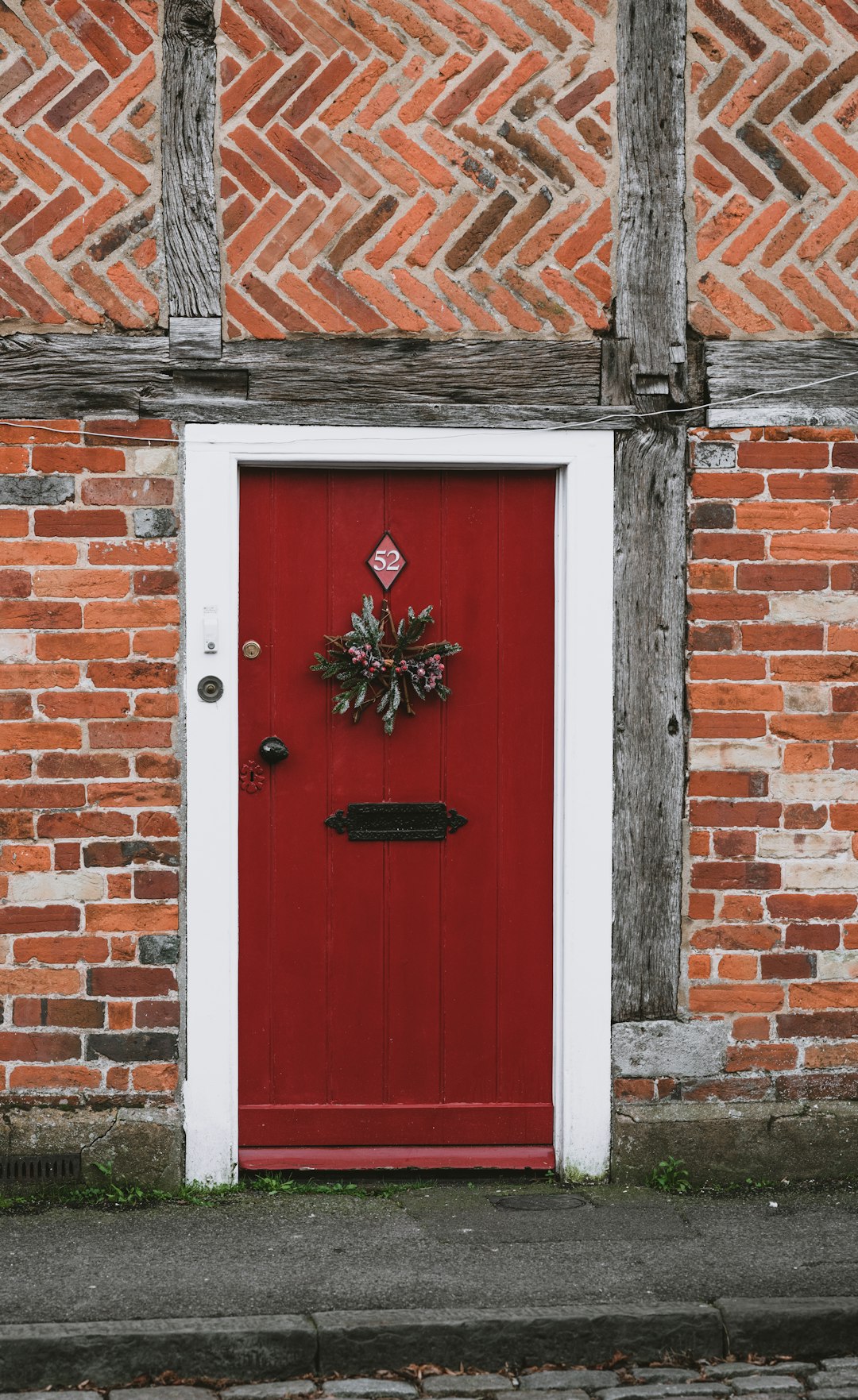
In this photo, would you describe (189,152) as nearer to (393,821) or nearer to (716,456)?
(716,456)

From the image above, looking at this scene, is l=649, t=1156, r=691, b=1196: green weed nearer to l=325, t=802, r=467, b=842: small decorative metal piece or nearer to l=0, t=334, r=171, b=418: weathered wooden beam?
l=325, t=802, r=467, b=842: small decorative metal piece

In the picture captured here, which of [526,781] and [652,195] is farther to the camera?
[526,781]

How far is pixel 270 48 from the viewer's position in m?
4.24

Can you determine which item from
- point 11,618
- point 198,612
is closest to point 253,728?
→ point 198,612

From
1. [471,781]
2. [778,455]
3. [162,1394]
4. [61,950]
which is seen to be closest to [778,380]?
[778,455]

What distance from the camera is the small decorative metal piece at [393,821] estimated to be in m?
4.45

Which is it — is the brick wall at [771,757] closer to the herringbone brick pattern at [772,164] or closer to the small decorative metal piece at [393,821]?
the herringbone brick pattern at [772,164]

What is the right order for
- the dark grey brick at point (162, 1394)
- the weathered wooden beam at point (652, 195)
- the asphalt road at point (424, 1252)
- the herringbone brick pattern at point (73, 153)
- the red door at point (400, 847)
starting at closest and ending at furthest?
1. the dark grey brick at point (162, 1394)
2. the asphalt road at point (424, 1252)
3. the herringbone brick pattern at point (73, 153)
4. the weathered wooden beam at point (652, 195)
5. the red door at point (400, 847)

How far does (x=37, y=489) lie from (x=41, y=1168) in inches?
88.8

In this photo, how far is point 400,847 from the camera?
447 cm

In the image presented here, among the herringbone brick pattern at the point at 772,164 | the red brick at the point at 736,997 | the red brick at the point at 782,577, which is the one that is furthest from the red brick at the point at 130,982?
the herringbone brick pattern at the point at 772,164

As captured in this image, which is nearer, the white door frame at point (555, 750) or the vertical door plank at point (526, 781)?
the white door frame at point (555, 750)

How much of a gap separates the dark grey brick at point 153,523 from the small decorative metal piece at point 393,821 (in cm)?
112

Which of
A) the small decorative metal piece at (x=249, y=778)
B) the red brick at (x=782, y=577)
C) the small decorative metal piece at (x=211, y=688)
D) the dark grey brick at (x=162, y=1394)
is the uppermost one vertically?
the red brick at (x=782, y=577)
